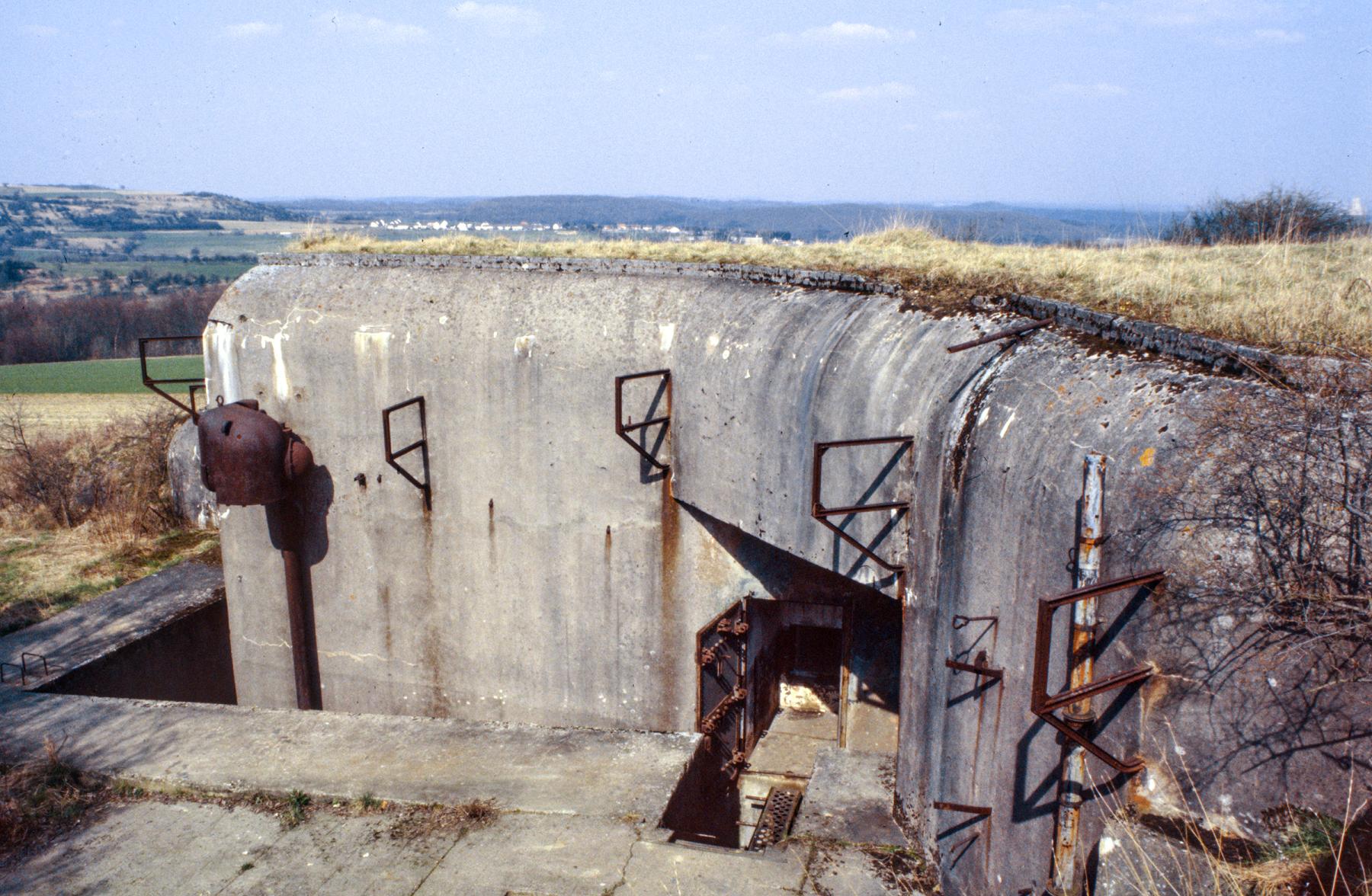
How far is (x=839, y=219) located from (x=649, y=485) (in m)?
9.47

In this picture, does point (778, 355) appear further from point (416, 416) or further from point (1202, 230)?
point (1202, 230)

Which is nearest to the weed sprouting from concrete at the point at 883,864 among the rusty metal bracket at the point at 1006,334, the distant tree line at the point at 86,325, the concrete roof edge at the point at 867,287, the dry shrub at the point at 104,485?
the rusty metal bracket at the point at 1006,334

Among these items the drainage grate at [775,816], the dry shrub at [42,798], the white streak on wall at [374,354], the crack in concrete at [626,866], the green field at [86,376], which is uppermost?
the white streak on wall at [374,354]

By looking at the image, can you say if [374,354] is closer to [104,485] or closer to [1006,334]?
[1006,334]

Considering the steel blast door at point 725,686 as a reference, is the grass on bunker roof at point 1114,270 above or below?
above

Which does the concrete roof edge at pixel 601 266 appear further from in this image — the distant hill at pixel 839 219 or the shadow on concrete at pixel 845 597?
the distant hill at pixel 839 219

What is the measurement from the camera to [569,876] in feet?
15.1

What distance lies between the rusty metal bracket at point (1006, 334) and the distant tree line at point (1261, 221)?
912 cm

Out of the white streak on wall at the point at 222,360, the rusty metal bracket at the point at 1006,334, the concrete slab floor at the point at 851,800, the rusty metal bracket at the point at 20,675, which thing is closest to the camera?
the rusty metal bracket at the point at 1006,334

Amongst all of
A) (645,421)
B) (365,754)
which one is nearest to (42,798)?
(365,754)

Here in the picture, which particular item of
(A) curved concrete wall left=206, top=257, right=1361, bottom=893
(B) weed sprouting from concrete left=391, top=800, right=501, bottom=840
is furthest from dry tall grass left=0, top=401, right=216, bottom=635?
(B) weed sprouting from concrete left=391, top=800, right=501, bottom=840

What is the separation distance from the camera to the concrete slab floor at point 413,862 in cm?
456

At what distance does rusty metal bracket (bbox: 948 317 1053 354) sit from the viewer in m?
4.34

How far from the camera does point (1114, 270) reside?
5961mm
